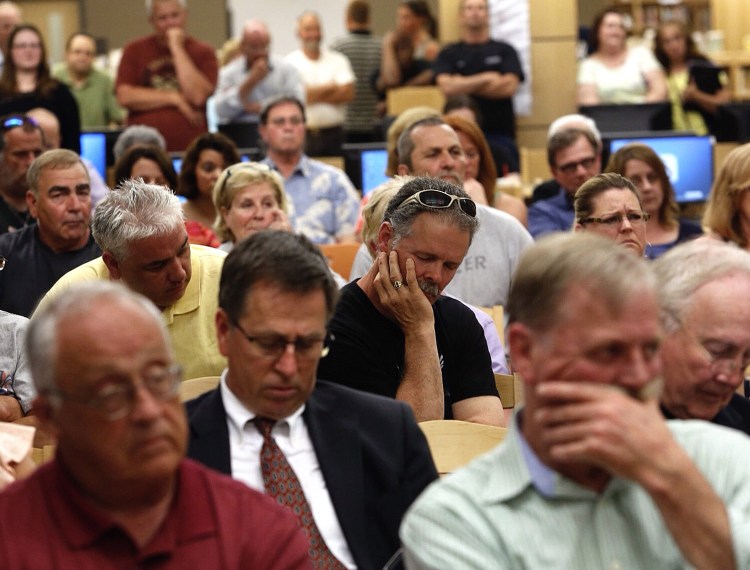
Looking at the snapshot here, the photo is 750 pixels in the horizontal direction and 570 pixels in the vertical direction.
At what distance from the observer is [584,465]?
182cm

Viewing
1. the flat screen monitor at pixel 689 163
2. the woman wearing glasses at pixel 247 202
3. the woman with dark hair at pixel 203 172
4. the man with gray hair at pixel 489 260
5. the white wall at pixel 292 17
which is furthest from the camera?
the white wall at pixel 292 17

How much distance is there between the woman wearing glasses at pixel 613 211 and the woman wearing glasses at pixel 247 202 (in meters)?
1.31

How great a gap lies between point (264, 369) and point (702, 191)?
572 centimetres

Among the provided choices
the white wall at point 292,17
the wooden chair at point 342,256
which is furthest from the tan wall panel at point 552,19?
the white wall at point 292,17

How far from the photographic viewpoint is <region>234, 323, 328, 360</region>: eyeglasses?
2.32 m

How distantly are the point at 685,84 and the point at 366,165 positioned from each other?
3279 millimetres

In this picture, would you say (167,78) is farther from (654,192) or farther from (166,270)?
(166,270)

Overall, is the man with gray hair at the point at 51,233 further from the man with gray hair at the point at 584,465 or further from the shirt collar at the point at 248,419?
the man with gray hair at the point at 584,465

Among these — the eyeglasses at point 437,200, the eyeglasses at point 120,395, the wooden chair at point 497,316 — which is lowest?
the wooden chair at point 497,316

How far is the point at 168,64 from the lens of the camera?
8461 mm

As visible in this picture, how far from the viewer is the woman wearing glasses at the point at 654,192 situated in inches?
223

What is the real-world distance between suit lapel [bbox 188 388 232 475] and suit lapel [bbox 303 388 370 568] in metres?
0.16

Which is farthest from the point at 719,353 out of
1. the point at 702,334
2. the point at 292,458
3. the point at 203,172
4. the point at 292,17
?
the point at 292,17

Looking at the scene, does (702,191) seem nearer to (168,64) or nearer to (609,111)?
(609,111)
